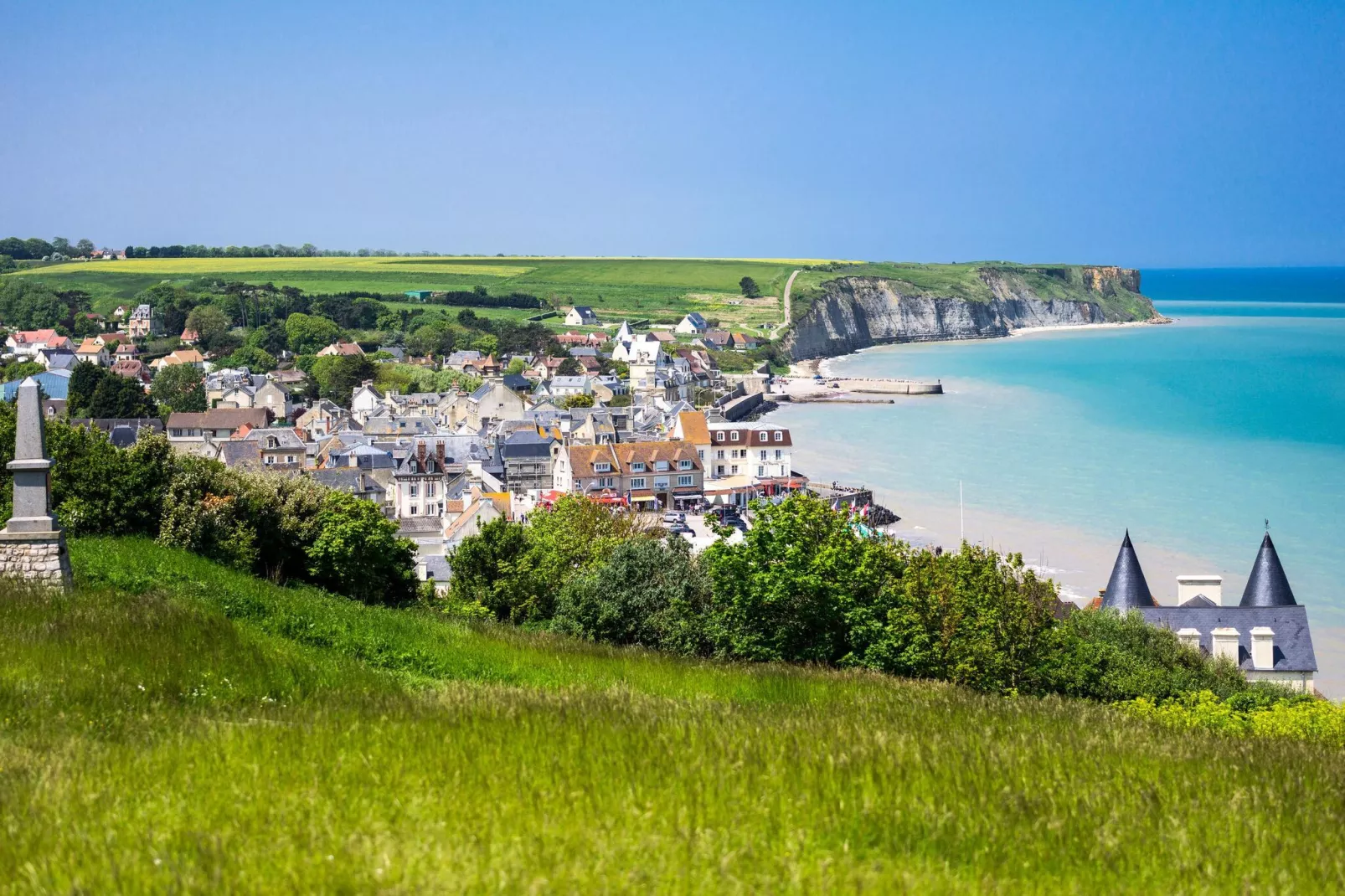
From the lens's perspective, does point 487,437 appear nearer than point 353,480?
No

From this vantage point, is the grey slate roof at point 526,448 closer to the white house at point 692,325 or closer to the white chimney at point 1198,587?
the white chimney at point 1198,587

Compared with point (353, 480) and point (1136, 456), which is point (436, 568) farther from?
point (1136, 456)

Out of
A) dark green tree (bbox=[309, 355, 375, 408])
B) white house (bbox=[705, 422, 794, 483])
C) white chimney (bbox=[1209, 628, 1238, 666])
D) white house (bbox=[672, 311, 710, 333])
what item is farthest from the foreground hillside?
white house (bbox=[672, 311, 710, 333])

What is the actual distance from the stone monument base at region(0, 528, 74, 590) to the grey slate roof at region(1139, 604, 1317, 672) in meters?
22.9

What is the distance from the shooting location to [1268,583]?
107 feet

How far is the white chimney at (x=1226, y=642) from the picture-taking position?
90.8 feet

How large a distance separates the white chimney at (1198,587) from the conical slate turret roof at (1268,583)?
30.4 inches

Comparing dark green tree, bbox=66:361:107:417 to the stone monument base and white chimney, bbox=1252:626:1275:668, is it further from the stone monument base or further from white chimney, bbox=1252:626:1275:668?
white chimney, bbox=1252:626:1275:668

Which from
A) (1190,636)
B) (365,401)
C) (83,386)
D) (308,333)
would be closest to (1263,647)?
(1190,636)

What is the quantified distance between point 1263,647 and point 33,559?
24357 mm

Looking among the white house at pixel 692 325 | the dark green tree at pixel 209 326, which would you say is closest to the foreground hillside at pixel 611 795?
the dark green tree at pixel 209 326

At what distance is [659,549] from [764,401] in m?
Result: 93.2

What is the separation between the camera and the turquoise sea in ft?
159

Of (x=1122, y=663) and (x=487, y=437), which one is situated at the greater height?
(x=487, y=437)
